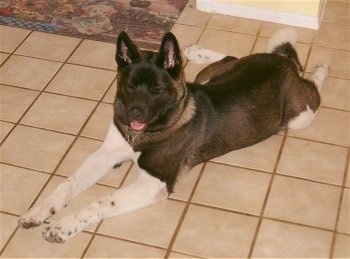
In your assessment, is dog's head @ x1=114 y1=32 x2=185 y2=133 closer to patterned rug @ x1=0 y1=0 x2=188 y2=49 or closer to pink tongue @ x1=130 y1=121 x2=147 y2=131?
pink tongue @ x1=130 y1=121 x2=147 y2=131

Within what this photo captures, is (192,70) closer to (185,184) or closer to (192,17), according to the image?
(192,17)

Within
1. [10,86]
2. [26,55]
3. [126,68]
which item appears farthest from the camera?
[26,55]

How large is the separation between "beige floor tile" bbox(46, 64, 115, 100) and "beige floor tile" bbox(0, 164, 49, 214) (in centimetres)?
77

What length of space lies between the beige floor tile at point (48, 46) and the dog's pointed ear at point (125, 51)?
143cm

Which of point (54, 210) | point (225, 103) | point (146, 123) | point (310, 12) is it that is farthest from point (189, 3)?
point (54, 210)

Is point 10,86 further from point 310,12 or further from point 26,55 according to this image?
point 310,12

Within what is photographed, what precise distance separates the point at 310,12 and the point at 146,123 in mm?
2164

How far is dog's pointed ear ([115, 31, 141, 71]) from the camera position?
9.07 ft

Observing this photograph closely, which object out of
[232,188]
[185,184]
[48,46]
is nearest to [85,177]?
[185,184]

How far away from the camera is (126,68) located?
2.82 metres

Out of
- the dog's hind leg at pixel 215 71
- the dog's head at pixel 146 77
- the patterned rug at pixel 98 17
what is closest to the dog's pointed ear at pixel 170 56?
the dog's head at pixel 146 77

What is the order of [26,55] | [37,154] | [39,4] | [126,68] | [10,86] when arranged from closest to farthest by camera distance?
[126,68]
[37,154]
[10,86]
[26,55]
[39,4]

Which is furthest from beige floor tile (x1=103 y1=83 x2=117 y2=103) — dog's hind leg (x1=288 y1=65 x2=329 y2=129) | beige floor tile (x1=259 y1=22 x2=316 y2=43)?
beige floor tile (x1=259 y1=22 x2=316 y2=43)

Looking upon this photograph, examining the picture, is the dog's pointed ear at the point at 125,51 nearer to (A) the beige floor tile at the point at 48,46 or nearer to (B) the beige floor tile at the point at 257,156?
(B) the beige floor tile at the point at 257,156
